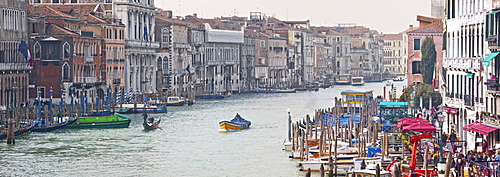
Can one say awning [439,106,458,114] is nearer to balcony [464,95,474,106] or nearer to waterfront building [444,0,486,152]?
waterfront building [444,0,486,152]

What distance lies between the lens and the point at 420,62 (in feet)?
122

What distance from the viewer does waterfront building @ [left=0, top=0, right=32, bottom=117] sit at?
33.7 metres

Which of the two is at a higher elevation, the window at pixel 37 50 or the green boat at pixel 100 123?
the window at pixel 37 50

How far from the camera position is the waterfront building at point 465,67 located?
1911 centimetres

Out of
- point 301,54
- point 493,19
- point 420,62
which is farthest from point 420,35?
point 301,54

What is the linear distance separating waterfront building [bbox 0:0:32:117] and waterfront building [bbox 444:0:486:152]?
14.8 meters

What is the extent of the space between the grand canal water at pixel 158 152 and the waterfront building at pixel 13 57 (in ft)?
11.7

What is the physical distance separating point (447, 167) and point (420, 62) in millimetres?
23673

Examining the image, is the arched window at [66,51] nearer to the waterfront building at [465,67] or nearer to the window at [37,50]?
the window at [37,50]

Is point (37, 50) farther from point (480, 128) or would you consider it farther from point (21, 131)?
point (480, 128)

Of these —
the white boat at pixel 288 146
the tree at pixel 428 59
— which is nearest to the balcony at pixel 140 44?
the tree at pixel 428 59

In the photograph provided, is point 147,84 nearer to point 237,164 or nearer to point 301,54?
point 237,164

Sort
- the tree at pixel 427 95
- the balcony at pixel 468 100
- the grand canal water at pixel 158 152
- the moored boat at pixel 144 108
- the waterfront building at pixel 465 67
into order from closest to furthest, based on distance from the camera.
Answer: the waterfront building at pixel 465 67
the balcony at pixel 468 100
the grand canal water at pixel 158 152
the tree at pixel 427 95
the moored boat at pixel 144 108

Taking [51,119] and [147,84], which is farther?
[147,84]
